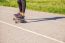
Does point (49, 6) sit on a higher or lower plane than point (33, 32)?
lower

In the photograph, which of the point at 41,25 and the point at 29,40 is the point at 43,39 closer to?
the point at 29,40

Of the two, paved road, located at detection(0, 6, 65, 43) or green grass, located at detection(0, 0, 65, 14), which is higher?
paved road, located at detection(0, 6, 65, 43)

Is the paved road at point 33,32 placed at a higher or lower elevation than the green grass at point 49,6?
higher

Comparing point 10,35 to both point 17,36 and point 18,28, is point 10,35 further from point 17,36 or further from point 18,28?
point 18,28

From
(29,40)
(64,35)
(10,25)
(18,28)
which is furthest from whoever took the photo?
(10,25)

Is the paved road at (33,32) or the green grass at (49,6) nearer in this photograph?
the paved road at (33,32)

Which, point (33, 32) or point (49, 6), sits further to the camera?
point (49, 6)

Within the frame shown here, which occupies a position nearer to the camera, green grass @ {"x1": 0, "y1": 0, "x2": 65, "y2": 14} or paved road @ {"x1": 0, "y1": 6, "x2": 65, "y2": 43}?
paved road @ {"x1": 0, "y1": 6, "x2": 65, "y2": 43}

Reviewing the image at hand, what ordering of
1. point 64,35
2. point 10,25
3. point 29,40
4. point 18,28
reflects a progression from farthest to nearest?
point 10,25 < point 18,28 < point 64,35 < point 29,40

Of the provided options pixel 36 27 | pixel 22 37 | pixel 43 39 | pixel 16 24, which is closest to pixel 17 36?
pixel 22 37

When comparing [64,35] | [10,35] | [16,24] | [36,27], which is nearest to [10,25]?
[16,24]

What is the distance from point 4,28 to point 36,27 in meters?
1.27

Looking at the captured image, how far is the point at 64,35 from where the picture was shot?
9.40m

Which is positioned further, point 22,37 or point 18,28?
point 18,28
